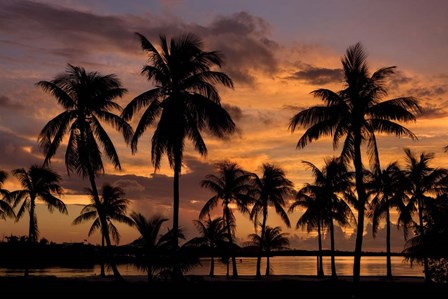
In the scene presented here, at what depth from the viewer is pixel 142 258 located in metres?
31.8

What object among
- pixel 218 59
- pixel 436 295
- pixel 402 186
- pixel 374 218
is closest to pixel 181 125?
pixel 218 59

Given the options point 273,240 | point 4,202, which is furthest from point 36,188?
point 273,240

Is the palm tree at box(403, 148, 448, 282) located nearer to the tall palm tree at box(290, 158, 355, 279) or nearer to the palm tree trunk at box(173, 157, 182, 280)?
the tall palm tree at box(290, 158, 355, 279)

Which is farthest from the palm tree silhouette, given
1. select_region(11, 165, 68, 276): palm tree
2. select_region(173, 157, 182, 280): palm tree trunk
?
select_region(11, 165, 68, 276): palm tree

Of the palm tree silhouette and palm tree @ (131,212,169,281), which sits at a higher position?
the palm tree silhouette

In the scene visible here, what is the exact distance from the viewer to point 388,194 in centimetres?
5506

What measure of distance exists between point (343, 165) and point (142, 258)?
517 inches

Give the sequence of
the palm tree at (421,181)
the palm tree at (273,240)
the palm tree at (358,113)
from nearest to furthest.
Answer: the palm tree at (358,113)
the palm tree at (421,181)
the palm tree at (273,240)

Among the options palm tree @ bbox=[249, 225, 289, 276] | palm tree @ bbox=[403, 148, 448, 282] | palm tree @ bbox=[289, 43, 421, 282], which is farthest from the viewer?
palm tree @ bbox=[249, 225, 289, 276]

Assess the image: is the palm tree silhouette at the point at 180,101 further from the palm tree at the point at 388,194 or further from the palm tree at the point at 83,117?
the palm tree at the point at 388,194

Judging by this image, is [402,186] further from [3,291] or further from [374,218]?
[3,291]

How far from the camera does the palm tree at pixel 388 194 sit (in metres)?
50.0

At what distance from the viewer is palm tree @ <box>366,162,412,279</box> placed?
50.0m

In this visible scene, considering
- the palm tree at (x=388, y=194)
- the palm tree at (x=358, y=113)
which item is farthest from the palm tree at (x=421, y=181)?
the palm tree at (x=358, y=113)
